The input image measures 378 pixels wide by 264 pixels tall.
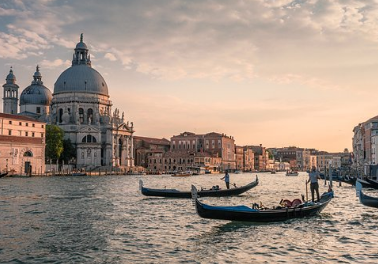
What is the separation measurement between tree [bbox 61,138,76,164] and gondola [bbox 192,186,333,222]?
236 feet

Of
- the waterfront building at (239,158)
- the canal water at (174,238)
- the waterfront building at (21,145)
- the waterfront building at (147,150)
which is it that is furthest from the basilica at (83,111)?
the canal water at (174,238)

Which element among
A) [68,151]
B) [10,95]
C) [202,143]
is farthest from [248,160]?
[10,95]

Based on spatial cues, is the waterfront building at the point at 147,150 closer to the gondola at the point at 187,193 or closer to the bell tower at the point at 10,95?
the bell tower at the point at 10,95

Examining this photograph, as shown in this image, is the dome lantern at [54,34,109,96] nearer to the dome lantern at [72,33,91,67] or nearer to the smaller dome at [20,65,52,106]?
the dome lantern at [72,33,91,67]

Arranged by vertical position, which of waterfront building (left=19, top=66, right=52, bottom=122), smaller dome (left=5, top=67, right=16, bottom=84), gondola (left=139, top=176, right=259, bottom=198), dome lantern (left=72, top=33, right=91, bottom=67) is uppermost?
dome lantern (left=72, top=33, right=91, bottom=67)

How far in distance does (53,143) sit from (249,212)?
2593 inches

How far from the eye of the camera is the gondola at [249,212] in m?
15.0

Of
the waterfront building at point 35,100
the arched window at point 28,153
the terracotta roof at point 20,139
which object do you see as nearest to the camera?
the terracotta roof at point 20,139

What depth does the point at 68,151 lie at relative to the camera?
85125mm

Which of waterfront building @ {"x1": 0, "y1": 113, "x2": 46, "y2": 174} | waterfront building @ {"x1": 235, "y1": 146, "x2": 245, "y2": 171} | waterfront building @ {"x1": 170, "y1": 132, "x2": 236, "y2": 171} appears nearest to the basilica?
waterfront building @ {"x1": 170, "y1": 132, "x2": 236, "y2": 171}

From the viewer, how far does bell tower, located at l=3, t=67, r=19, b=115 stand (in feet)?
334

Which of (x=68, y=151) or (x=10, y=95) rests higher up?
(x=10, y=95)

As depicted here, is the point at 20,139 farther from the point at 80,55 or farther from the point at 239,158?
the point at 239,158

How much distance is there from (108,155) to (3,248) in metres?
78.7
